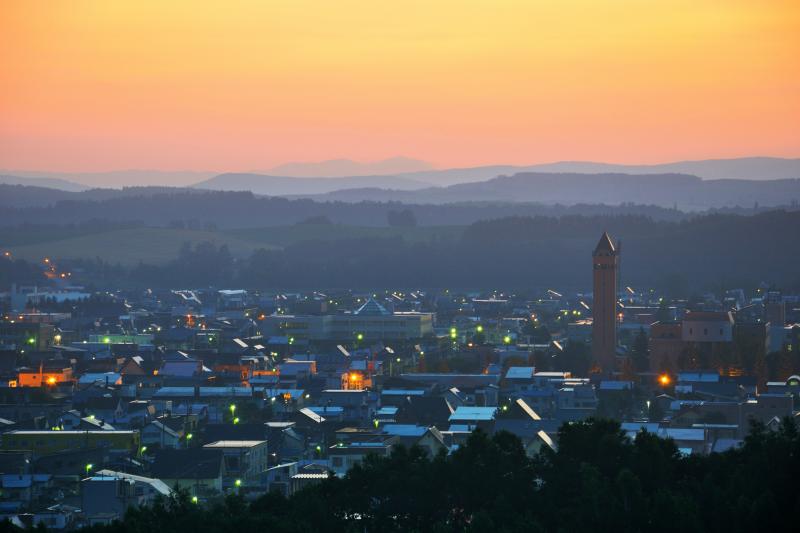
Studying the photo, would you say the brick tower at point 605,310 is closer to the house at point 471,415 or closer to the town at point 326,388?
the town at point 326,388

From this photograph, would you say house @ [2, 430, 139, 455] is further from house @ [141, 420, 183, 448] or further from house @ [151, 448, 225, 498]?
house @ [151, 448, 225, 498]

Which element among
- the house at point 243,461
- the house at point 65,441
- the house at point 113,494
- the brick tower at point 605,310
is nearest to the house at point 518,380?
the brick tower at point 605,310

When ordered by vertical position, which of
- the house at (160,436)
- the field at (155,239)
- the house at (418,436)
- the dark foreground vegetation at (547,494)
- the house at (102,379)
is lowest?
the field at (155,239)

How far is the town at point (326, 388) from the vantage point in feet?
87.6

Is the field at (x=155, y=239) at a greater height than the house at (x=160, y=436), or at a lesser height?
lesser

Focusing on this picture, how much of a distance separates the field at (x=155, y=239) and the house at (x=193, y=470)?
76.7m

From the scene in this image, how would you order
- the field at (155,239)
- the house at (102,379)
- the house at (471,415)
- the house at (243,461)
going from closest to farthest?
the house at (243,461)
the house at (471,415)
the house at (102,379)
the field at (155,239)

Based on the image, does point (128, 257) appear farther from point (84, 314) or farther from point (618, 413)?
point (618, 413)

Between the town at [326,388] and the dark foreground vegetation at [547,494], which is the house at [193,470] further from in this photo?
the dark foreground vegetation at [547,494]

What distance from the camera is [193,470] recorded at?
2627cm

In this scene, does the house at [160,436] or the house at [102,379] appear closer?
the house at [160,436]

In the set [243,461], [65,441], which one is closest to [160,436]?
[65,441]

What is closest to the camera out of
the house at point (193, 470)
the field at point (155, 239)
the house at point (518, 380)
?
the house at point (193, 470)

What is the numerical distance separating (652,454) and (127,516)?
5.89m
